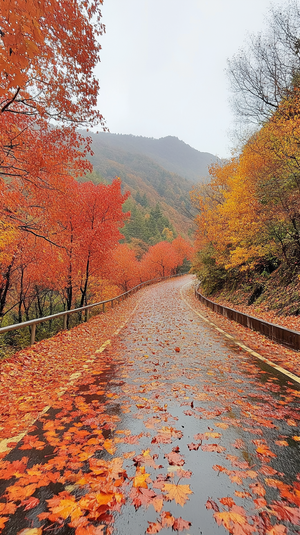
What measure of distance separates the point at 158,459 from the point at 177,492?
0.48 m

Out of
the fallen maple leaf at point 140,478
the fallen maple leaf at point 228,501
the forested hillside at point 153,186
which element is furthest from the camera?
the forested hillside at point 153,186

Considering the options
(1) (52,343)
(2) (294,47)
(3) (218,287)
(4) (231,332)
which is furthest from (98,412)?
(3) (218,287)

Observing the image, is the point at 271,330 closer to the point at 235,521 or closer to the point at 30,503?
the point at 235,521

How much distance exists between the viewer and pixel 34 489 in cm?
246

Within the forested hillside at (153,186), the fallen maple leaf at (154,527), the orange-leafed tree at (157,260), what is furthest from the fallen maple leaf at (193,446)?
the forested hillside at (153,186)

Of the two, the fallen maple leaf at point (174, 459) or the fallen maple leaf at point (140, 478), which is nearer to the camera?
the fallen maple leaf at point (140, 478)

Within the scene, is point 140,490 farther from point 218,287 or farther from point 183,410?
point 218,287

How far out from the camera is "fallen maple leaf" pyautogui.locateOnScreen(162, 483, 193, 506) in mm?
2293

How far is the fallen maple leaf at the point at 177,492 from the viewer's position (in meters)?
2.29

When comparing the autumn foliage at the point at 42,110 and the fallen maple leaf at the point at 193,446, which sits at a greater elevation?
the autumn foliage at the point at 42,110

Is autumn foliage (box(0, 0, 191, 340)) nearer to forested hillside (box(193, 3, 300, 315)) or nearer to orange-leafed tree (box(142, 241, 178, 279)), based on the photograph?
forested hillside (box(193, 3, 300, 315))

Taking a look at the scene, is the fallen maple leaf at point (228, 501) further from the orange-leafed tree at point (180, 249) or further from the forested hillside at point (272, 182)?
the orange-leafed tree at point (180, 249)

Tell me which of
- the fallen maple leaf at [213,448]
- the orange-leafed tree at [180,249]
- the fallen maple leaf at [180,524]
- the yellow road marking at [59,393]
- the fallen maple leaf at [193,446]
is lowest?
the yellow road marking at [59,393]

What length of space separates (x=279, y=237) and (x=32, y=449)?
1431cm
